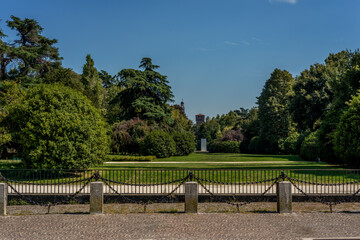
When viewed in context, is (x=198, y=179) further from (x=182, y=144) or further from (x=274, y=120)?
(x=274, y=120)

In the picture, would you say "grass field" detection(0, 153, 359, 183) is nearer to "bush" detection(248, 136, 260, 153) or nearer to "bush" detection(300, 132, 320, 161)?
"bush" detection(300, 132, 320, 161)

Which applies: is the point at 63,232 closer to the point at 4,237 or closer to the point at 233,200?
the point at 4,237

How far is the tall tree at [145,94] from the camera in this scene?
126 ft

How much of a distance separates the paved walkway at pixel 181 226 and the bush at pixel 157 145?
75.8 feet

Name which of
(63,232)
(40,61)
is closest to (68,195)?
(63,232)

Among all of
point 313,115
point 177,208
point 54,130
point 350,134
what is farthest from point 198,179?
point 313,115

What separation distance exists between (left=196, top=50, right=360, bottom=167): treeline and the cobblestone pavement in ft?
35.8

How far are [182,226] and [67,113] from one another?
404 inches

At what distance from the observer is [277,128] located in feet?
151

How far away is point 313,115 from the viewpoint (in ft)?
122

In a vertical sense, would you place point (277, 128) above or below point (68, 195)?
above

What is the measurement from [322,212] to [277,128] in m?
37.1

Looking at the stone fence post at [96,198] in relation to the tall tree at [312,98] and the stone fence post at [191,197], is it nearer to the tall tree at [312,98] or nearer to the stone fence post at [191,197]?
the stone fence post at [191,197]

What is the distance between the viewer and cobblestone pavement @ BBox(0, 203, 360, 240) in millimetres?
7766
